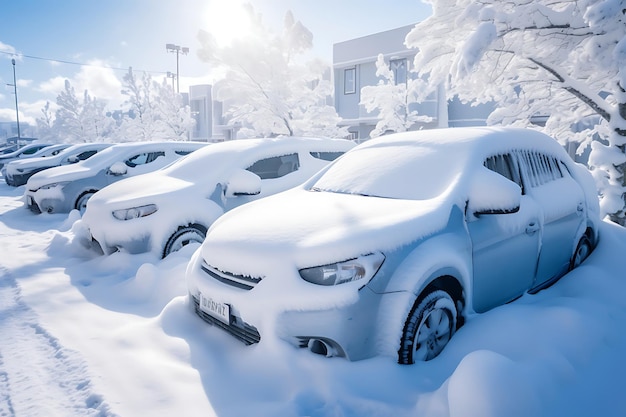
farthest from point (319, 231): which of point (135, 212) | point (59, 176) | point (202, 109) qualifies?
point (202, 109)

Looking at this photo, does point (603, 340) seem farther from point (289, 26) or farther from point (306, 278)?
point (289, 26)

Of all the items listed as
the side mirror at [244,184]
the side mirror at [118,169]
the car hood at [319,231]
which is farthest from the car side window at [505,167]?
the side mirror at [118,169]

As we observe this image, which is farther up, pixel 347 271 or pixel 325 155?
pixel 325 155

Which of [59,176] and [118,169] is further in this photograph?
[59,176]

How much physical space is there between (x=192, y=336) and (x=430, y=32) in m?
5.96

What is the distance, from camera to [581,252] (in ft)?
14.4

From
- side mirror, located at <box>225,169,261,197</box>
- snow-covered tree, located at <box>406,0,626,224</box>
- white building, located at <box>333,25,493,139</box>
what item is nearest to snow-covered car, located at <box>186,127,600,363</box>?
side mirror, located at <box>225,169,261,197</box>

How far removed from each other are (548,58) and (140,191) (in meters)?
5.84

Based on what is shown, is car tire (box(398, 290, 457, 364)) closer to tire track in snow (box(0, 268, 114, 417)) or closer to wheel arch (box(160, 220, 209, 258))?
tire track in snow (box(0, 268, 114, 417))

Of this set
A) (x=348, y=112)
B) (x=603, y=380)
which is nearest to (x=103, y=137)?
(x=348, y=112)

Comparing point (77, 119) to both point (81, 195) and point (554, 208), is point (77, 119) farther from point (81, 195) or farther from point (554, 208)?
point (554, 208)

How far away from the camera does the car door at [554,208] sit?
3.65 m

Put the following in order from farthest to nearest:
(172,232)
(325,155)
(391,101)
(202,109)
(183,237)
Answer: (202,109) < (391,101) < (325,155) < (183,237) < (172,232)

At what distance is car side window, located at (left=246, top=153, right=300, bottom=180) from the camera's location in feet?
18.2
